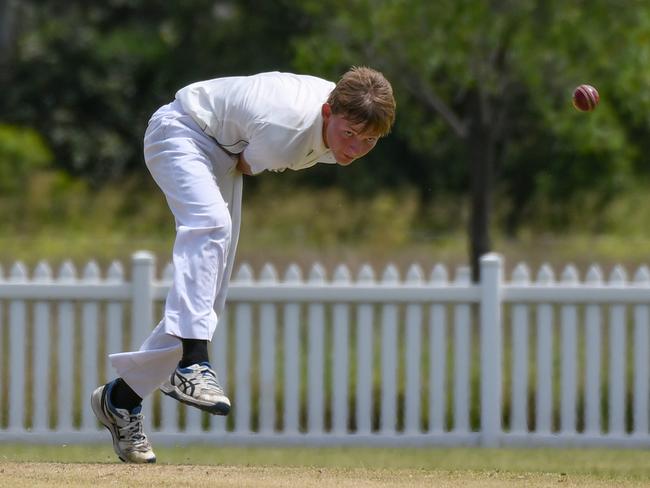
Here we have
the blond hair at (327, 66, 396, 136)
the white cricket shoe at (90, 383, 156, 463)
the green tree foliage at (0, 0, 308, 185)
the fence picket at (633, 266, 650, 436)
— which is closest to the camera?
the blond hair at (327, 66, 396, 136)

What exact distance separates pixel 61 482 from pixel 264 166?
56.2 inches

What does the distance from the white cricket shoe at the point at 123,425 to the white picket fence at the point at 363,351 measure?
2376 millimetres

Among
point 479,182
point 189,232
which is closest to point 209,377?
point 189,232

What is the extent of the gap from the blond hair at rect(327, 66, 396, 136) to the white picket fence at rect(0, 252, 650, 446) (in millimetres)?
3214

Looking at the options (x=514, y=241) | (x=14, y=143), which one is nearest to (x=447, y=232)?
(x=514, y=241)

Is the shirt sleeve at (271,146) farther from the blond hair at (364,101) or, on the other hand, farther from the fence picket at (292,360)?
the fence picket at (292,360)

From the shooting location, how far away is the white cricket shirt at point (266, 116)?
15.4ft

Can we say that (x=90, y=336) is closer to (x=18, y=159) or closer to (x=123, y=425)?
(x=123, y=425)

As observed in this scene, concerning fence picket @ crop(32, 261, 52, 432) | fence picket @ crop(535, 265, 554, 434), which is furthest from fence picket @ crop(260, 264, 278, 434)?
fence picket @ crop(535, 265, 554, 434)

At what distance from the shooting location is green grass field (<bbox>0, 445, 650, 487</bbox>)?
5014 millimetres

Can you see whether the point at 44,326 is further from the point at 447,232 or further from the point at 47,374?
the point at 447,232

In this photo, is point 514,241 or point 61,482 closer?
point 61,482

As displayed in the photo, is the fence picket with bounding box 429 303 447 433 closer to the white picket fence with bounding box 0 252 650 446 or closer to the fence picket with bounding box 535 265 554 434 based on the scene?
the white picket fence with bounding box 0 252 650 446

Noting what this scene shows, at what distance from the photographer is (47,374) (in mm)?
7992
